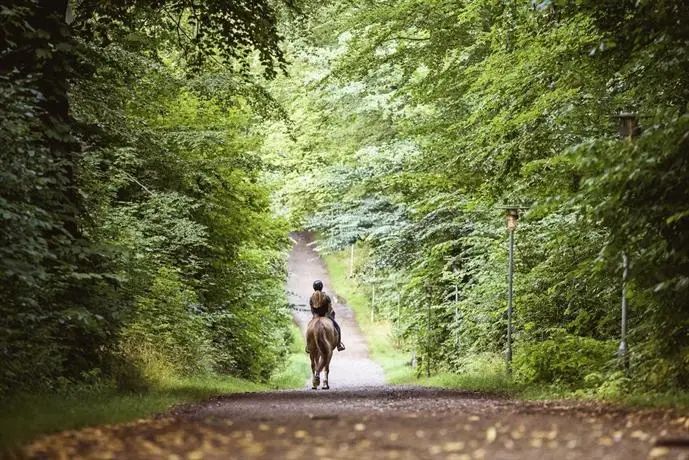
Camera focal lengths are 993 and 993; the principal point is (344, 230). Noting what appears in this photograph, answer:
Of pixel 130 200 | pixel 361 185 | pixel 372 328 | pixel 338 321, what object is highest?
pixel 361 185

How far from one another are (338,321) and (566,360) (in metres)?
42.4

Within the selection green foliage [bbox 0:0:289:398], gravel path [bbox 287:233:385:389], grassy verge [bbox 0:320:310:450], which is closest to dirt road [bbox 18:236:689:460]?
grassy verge [bbox 0:320:310:450]

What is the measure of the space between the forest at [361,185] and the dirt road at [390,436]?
2114mm

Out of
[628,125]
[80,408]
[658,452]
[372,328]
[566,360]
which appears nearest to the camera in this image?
[658,452]

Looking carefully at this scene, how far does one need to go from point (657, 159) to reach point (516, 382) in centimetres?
821

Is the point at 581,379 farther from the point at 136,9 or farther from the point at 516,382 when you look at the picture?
the point at 136,9

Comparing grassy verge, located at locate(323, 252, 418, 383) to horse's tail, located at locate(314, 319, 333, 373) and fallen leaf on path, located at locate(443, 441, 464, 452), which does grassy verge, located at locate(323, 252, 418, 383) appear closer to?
horse's tail, located at locate(314, 319, 333, 373)

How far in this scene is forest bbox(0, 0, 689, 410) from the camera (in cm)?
1162

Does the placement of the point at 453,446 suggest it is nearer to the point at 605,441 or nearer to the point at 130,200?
the point at 605,441

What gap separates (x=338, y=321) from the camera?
5772cm

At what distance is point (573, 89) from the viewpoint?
620 inches

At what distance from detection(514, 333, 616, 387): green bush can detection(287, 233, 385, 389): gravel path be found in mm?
10052

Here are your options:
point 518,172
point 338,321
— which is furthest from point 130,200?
point 338,321

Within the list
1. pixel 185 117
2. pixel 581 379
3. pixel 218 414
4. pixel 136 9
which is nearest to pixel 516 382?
pixel 581 379
